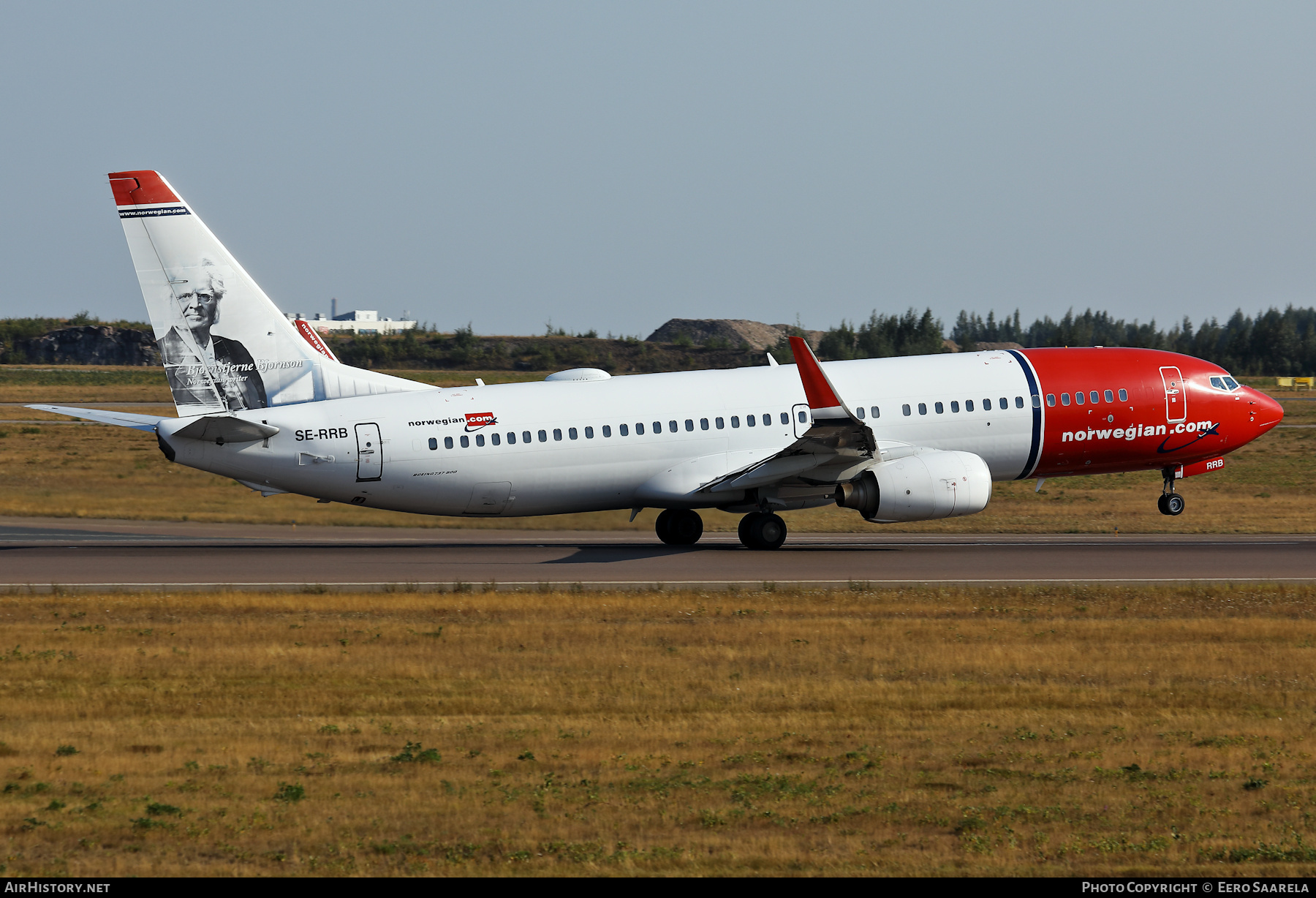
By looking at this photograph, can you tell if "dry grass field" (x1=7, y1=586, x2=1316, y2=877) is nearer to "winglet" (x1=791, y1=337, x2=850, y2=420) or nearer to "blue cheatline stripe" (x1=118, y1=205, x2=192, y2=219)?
"winglet" (x1=791, y1=337, x2=850, y2=420)

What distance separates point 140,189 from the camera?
29.0 m

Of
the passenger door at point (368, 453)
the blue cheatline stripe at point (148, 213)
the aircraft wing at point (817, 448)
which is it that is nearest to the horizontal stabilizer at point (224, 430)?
the passenger door at point (368, 453)

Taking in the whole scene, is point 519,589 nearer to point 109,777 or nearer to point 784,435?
point 784,435

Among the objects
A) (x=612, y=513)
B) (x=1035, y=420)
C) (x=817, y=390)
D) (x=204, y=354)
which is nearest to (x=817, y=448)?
(x=817, y=390)

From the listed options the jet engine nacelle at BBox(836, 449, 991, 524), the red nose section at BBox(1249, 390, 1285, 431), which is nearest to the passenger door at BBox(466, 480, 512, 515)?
the jet engine nacelle at BBox(836, 449, 991, 524)

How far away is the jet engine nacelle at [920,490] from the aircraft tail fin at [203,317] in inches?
512

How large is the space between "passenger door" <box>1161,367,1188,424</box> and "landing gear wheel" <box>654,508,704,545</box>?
1286 centimetres

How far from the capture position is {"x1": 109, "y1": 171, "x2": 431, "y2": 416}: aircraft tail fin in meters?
29.1

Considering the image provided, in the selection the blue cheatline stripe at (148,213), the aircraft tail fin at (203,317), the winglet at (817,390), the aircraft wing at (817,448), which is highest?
the blue cheatline stripe at (148,213)

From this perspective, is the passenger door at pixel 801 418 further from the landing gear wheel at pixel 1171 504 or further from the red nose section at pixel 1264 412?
the red nose section at pixel 1264 412

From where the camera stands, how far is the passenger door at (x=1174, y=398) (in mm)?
34906

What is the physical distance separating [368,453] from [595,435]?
5.30 meters

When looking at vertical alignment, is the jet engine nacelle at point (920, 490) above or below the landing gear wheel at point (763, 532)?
above

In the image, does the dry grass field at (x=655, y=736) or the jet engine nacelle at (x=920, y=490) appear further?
the jet engine nacelle at (x=920, y=490)
